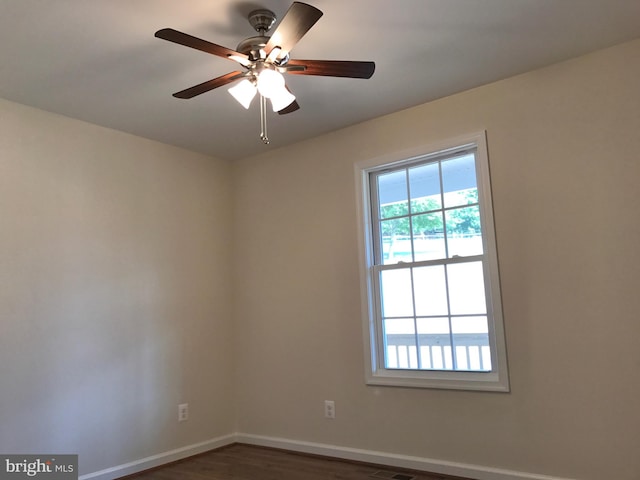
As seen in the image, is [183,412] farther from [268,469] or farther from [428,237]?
[428,237]

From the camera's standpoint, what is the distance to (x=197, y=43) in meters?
2.03

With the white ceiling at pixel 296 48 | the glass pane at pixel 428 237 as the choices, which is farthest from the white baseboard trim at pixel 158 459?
the white ceiling at pixel 296 48

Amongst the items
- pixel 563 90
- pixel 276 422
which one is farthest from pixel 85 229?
pixel 563 90

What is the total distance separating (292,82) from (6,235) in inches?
79.9

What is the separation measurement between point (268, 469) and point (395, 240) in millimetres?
1880

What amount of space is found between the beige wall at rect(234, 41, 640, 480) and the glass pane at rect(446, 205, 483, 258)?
175 mm

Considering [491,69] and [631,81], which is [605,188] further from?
[491,69]

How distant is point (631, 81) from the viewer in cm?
278

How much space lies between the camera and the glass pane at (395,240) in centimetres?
360

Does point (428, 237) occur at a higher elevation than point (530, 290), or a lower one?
higher

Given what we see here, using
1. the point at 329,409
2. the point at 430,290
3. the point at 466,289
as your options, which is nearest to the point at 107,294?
the point at 329,409

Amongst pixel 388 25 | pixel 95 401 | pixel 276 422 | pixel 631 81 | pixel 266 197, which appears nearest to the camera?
pixel 388 25

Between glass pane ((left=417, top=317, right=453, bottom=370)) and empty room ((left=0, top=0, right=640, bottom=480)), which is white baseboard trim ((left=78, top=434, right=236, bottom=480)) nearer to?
empty room ((left=0, top=0, right=640, bottom=480))

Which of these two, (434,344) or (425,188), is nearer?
(434,344)
